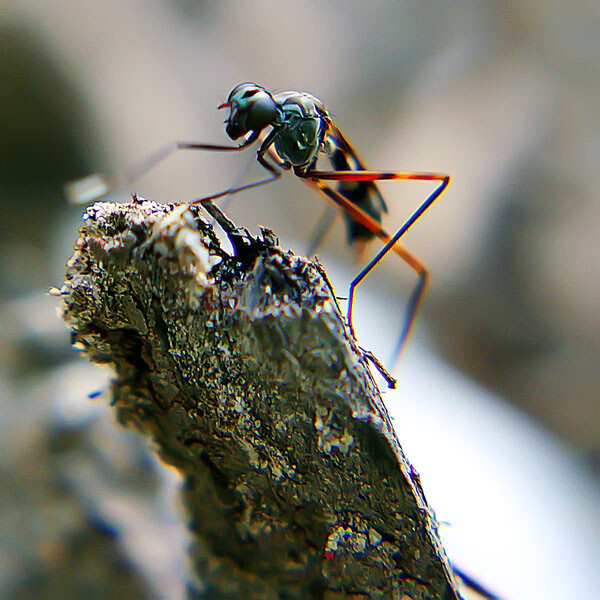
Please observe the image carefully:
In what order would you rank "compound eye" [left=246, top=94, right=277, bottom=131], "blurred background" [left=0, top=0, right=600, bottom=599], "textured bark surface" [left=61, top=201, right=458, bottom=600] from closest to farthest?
"textured bark surface" [left=61, top=201, right=458, bottom=600] → "compound eye" [left=246, top=94, right=277, bottom=131] → "blurred background" [left=0, top=0, right=600, bottom=599]

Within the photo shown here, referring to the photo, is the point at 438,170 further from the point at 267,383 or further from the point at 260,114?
the point at 267,383

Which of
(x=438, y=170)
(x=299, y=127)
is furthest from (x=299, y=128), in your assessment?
(x=438, y=170)

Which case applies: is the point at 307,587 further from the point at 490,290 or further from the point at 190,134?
the point at 190,134

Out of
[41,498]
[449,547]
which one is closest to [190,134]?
[41,498]

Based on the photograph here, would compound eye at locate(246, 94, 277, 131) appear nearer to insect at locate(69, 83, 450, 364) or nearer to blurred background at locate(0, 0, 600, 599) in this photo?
insect at locate(69, 83, 450, 364)

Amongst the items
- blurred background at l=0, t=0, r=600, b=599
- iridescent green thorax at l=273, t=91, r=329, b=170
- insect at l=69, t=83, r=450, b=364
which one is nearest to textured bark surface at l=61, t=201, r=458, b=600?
insect at l=69, t=83, r=450, b=364
